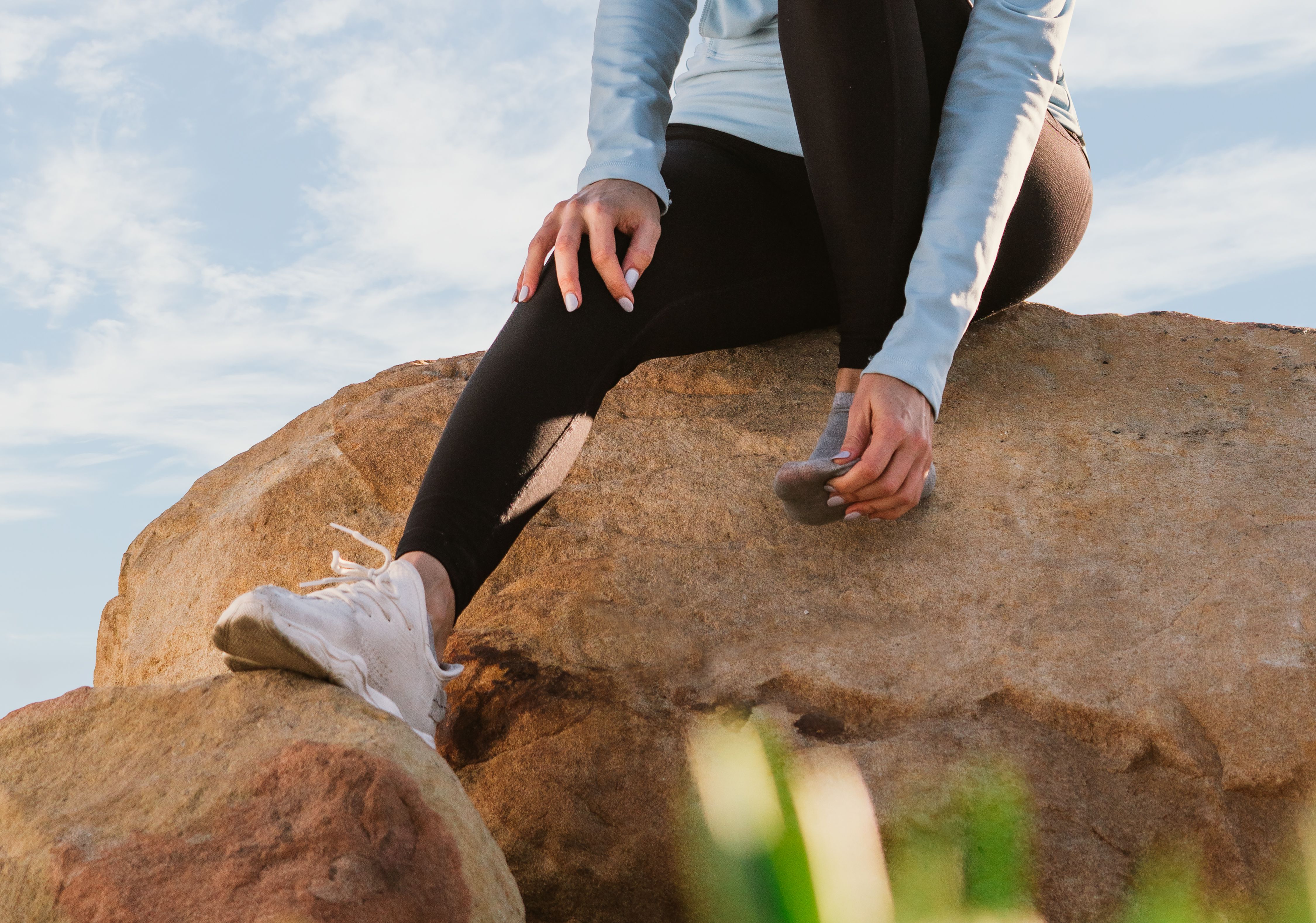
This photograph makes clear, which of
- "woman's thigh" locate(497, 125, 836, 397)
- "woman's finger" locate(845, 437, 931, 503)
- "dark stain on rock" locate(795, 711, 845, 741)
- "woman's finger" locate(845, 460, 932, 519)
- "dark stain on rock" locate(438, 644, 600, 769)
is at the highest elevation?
"woman's thigh" locate(497, 125, 836, 397)

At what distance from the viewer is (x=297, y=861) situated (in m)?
0.87

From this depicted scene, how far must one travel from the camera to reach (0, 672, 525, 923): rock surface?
85 cm

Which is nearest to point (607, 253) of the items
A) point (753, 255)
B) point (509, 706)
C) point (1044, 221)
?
point (753, 255)

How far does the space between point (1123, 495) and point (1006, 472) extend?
0.63 ft

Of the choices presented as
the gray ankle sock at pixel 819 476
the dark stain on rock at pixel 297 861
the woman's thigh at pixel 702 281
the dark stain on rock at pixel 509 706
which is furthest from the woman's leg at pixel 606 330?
the dark stain on rock at pixel 297 861

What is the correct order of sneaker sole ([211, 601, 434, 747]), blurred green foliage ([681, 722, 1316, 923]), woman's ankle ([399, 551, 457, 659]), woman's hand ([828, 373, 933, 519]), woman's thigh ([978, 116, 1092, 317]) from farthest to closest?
woman's thigh ([978, 116, 1092, 317]) < woman's hand ([828, 373, 933, 519]) < woman's ankle ([399, 551, 457, 659]) < blurred green foliage ([681, 722, 1316, 923]) < sneaker sole ([211, 601, 434, 747])

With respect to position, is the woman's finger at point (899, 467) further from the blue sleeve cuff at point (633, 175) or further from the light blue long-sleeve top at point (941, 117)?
the blue sleeve cuff at point (633, 175)

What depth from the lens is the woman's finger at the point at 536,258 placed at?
1.53 metres

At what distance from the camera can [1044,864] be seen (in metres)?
1.18

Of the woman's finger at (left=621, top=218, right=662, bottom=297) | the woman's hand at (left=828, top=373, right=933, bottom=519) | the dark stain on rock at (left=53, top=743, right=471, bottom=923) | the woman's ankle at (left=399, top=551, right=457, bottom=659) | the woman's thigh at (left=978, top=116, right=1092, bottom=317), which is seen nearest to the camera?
the dark stain on rock at (left=53, top=743, right=471, bottom=923)

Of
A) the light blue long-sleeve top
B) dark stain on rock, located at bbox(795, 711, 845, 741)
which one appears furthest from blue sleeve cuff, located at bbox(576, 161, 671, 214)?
dark stain on rock, located at bbox(795, 711, 845, 741)

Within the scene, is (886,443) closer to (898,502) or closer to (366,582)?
(898,502)

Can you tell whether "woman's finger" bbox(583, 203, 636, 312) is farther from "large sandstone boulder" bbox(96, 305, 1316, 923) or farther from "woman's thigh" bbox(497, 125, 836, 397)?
"large sandstone boulder" bbox(96, 305, 1316, 923)

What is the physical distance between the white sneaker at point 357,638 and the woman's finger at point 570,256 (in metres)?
0.44
